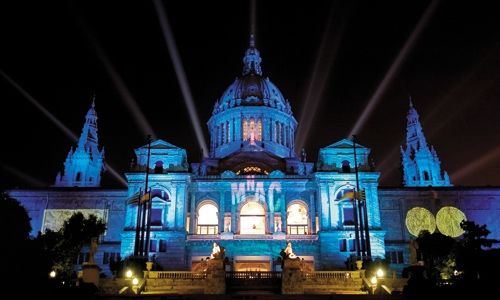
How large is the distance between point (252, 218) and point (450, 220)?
2305 centimetres

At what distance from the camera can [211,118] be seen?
74.9m

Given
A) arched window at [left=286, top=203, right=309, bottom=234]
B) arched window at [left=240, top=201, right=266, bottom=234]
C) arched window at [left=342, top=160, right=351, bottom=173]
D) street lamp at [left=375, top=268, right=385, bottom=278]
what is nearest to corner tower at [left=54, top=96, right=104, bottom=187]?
arched window at [left=240, top=201, right=266, bottom=234]

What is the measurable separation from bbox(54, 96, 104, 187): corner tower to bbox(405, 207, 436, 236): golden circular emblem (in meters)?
48.7

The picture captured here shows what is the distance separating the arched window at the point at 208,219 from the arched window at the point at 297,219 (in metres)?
8.10

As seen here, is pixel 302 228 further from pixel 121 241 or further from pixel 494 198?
pixel 494 198

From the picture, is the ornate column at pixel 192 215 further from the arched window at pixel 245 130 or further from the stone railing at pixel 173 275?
the arched window at pixel 245 130

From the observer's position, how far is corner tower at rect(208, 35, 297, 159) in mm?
69062

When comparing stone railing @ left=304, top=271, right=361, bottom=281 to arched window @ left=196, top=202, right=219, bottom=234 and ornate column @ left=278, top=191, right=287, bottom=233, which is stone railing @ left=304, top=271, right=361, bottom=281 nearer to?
ornate column @ left=278, top=191, right=287, bottom=233

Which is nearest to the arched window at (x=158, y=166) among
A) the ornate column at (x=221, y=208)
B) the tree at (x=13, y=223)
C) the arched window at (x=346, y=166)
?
the ornate column at (x=221, y=208)

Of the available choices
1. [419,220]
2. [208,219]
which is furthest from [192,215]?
[419,220]

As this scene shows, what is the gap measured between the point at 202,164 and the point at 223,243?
610 inches

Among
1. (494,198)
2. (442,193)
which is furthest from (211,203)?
(494,198)

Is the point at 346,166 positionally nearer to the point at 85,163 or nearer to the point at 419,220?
the point at 419,220

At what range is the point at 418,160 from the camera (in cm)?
8069
